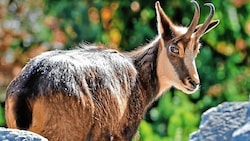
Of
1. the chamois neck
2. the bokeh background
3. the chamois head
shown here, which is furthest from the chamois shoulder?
the bokeh background

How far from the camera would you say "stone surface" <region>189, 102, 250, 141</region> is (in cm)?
679

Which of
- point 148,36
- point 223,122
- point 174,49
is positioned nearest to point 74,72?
point 174,49

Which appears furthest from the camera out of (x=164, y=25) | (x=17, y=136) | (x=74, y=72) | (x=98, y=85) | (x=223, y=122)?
(x=164, y=25)

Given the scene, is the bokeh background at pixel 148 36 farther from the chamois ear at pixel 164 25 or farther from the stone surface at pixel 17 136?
the stone surface at pixel 17 136

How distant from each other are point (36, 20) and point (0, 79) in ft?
3.32

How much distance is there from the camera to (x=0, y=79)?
42.9 feet

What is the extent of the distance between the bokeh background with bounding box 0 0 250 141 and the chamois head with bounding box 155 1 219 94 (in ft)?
13.9

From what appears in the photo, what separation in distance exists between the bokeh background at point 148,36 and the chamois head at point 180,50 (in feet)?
13.9

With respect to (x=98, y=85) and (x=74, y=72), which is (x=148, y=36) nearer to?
(x=98, y=85)

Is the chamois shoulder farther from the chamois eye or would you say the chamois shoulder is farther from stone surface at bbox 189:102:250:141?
stone surface at bbox 189:102:250:141

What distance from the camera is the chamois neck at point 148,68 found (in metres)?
7.21

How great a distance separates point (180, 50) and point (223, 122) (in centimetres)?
60

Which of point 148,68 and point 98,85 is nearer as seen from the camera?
point 98,85

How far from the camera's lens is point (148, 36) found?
39.1ft
